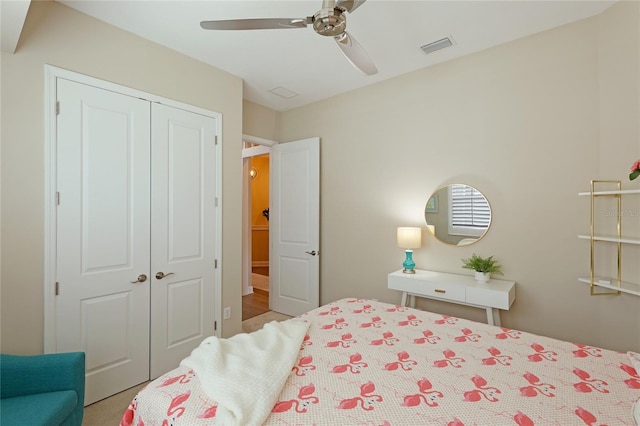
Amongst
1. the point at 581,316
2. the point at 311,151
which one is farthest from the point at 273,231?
the point at 581,316

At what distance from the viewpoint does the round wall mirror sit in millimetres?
2719

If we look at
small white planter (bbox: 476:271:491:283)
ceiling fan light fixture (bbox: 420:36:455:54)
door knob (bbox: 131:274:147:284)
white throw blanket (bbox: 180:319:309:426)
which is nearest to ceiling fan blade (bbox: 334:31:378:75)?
ceiling fan light fixture (bbox: 420:36:455:54)

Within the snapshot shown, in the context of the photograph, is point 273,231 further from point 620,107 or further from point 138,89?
point 620,107

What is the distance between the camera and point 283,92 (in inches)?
140

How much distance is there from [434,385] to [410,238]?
5.74ft

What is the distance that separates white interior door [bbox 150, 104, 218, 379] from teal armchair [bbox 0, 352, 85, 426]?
854mm

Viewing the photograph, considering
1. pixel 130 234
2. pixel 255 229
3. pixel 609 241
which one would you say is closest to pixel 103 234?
pixel 130 234

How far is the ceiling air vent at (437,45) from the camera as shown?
8.20 ft

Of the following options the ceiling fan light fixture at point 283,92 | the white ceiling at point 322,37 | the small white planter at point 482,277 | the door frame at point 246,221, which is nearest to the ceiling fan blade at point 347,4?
the white ceiling at point 322,37

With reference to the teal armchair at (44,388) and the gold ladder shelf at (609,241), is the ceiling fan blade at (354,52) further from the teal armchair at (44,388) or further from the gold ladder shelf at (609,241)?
the teal armchair at (44,388)

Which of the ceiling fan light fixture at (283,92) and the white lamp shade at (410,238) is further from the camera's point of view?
the ceiling fan light fixture at (283,92)

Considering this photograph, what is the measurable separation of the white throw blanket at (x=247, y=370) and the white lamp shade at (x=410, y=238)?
153 cm

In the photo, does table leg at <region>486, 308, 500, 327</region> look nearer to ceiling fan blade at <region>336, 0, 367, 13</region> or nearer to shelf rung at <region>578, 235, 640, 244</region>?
shelf rung at <region>578, 235, 640, 244</region>

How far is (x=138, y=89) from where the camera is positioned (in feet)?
7.89
